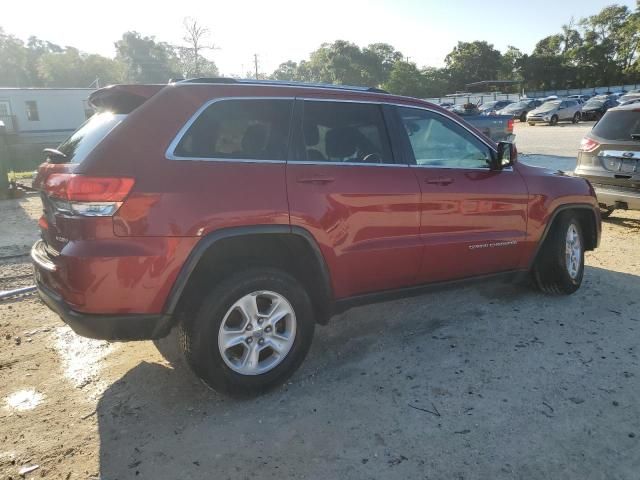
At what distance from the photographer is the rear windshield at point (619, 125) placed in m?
6.60

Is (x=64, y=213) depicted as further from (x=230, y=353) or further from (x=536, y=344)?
(x=536, y=344)

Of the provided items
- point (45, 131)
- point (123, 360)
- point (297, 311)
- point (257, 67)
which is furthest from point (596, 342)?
point (257, 67)

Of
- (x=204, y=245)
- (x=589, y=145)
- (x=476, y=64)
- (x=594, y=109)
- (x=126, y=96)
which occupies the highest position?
(x=476, y=64)

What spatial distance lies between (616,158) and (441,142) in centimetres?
422

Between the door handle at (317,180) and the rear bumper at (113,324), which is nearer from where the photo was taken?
the rear bumper at (113,324)

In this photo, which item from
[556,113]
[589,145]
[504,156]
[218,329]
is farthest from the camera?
[556,113]

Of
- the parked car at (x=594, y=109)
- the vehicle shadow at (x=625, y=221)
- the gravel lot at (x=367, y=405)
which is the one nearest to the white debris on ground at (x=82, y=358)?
the gravel lot at (x=367, y=405)

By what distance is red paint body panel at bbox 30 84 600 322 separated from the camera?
2.58 metres

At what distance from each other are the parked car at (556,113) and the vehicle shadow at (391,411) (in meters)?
32.7

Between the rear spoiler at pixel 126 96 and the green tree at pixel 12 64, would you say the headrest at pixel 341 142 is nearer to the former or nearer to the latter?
the rear spoiler at pixel 126 96

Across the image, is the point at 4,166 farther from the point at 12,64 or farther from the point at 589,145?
the point at 12,64

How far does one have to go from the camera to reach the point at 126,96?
2910 mm

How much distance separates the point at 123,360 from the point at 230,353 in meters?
1.05

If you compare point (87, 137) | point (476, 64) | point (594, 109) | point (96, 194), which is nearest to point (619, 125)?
point (87, 137)
